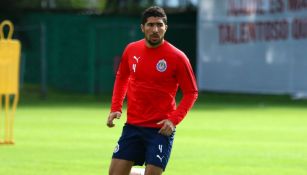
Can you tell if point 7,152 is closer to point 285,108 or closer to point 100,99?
point 285,108

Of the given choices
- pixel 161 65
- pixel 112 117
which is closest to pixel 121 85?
pixel 112 117

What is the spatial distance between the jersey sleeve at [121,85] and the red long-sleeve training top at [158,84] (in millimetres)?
203

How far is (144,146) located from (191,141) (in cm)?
943

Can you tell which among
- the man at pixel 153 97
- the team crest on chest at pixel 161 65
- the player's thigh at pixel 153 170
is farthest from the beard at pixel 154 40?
the player's thigh at pixel 153 170

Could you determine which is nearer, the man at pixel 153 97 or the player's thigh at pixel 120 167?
the man at pixel 153 97

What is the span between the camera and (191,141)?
1995 centimetres

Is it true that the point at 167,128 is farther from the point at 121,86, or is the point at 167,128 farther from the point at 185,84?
the point at 121,86

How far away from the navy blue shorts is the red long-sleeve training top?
0.26ft

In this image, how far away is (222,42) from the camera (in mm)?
42188

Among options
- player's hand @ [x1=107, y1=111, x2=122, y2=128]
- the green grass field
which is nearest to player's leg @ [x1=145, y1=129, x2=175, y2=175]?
player's hand @ [x1=107, y1=111, x2=122, y2=128]

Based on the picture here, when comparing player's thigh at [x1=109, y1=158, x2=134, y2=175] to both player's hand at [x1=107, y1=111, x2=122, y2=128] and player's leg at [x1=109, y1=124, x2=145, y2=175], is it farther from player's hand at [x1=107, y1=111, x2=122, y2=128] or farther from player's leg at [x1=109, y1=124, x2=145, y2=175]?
player's hand at [x1=107, y1=111, x2=122, y2=128]

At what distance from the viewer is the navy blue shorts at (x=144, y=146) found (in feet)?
33.8

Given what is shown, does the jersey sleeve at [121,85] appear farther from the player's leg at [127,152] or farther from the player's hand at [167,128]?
the player's hand at [167,128]

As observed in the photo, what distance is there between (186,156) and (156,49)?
6962mm
